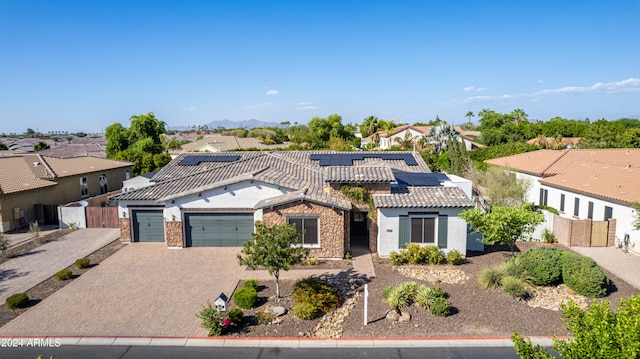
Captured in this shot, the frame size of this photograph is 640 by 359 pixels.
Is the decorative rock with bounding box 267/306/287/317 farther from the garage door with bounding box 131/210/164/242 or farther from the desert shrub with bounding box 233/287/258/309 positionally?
the garage door with bounding box 131/210/164/242

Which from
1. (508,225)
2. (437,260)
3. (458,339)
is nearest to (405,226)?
(437,260)

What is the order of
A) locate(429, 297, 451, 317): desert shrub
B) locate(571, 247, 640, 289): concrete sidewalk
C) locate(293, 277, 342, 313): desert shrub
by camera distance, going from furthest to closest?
locate(571, 247, 640, 289): concrete sidewalk
locate(293, 277, 342, 313): desert shrub
locate(429, 297, 451, 317): desert shrub

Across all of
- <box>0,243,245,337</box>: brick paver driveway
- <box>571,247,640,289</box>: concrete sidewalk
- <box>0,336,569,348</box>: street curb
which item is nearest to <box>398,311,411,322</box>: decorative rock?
<box>0,336,569,348</box>: street curb

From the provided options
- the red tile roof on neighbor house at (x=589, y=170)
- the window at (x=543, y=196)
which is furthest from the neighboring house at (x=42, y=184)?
the window at (x=543, y=196)

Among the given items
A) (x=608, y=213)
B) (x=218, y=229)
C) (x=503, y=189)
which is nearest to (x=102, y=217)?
(x=218, y=229)

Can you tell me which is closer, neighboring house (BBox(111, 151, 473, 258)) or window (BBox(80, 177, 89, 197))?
neighboring house (BBox(111, 151, 473, 258))

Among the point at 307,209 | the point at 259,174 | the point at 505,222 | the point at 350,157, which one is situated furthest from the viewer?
the point at 350,157

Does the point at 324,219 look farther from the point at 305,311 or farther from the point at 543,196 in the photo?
the point at 543,196

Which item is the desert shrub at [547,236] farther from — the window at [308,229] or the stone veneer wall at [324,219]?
the window at [308,229]
